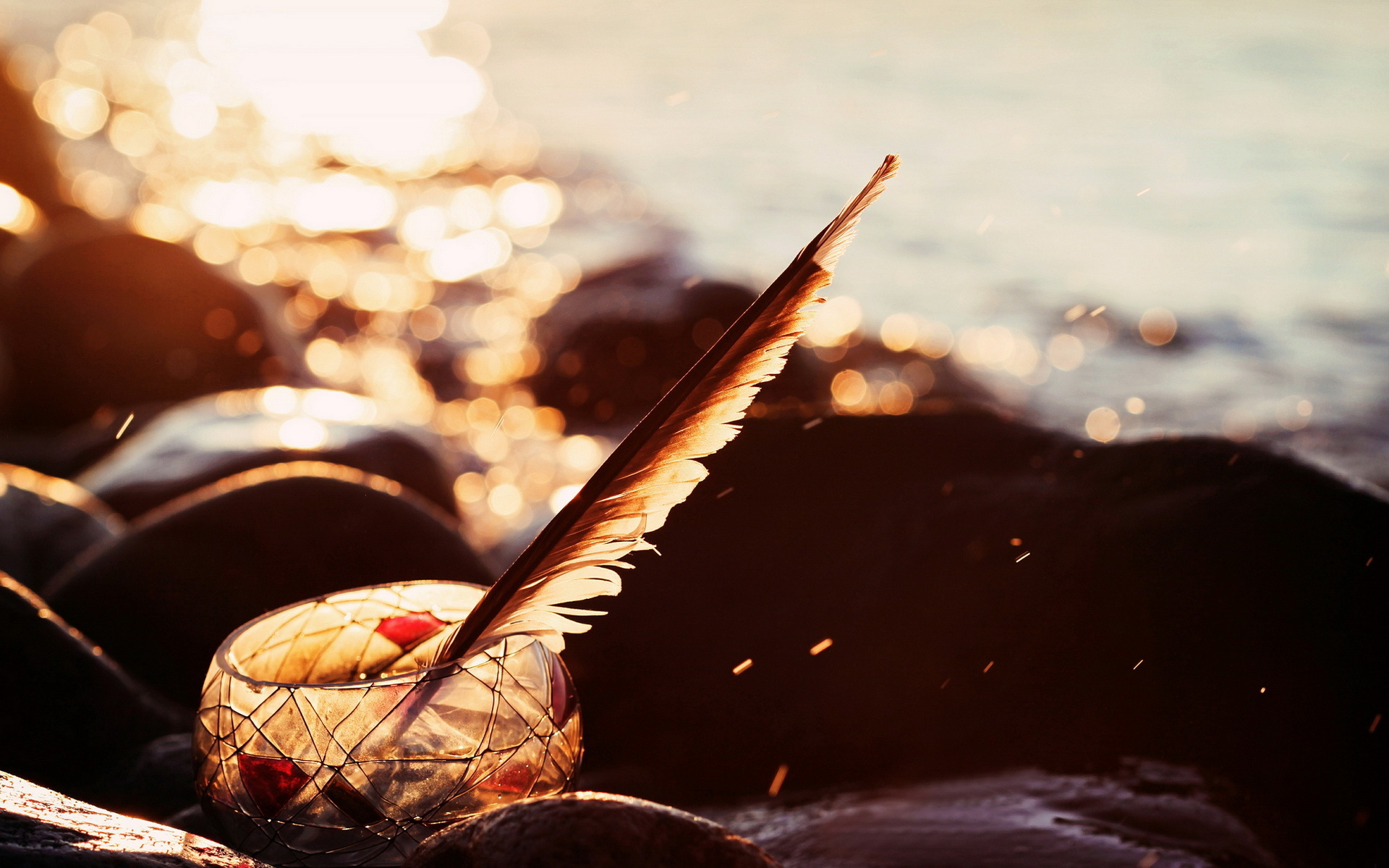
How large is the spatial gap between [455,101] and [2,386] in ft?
58.5

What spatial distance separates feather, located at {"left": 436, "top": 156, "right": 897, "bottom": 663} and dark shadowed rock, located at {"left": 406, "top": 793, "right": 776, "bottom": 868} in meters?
0.26

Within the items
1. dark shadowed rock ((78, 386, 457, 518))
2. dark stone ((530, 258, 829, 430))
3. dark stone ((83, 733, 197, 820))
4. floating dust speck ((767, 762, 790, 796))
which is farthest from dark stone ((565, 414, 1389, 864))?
dark stone ((530, 258, 829, 430))

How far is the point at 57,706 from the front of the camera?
8.47 ft

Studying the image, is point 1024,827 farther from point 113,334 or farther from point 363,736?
point 113,334

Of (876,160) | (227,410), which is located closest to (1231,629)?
(227,410)

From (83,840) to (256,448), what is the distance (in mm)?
2890

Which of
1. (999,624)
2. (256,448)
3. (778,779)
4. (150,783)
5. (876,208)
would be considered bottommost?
(876,208)

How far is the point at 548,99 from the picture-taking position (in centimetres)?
2245

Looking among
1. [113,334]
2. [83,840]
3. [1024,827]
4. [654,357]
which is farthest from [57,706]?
Answer: [654,357]

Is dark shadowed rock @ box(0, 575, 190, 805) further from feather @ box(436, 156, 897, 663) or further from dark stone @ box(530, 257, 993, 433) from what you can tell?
dark stone @ box(530, 257, 993, 433)

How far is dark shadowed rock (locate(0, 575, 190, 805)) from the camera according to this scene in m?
2.53

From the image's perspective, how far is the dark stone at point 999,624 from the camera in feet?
7.47

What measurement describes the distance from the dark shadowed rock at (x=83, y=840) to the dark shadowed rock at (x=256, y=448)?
8.64ft

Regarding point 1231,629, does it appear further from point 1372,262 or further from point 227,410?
point 1372,262
